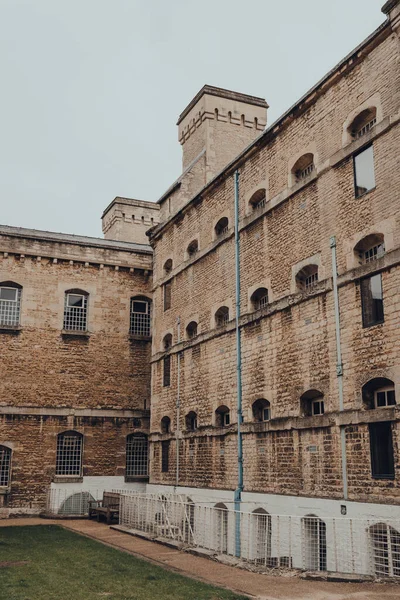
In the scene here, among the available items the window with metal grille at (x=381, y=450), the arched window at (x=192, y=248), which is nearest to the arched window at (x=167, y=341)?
the arched window at (x=192, y=248)

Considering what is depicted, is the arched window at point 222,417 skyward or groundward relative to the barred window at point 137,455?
skyward

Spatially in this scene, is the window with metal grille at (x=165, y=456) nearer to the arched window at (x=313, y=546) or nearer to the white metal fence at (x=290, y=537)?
the white metal fence at (x=290, y=537)

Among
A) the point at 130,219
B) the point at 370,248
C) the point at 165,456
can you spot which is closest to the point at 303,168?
the point at 370,248

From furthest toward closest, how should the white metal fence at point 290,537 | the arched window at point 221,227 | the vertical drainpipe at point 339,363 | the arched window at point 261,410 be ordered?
the arched window at point 221,227 < the arched window at point 261,410 < the vertical drainpipe at point 339,363 < the white metal fence at point 290,537

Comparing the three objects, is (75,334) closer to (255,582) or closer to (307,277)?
(307,277)

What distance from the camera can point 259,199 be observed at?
20.2 metres

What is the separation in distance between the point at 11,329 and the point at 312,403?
14174 millimetres

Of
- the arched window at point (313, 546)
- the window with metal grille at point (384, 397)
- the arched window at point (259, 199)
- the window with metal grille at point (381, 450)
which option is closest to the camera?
the window with metal grille at point (381, 450)

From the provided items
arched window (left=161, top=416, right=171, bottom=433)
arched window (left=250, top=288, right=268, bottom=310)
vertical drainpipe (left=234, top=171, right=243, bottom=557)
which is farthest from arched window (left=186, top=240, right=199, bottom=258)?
arched window (left=161, top=416, right=171, bottom=433)

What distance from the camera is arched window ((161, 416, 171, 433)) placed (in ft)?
81.3

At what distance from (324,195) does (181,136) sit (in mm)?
14850

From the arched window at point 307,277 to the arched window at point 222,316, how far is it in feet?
13.5

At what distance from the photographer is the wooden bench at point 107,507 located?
71.8 feet

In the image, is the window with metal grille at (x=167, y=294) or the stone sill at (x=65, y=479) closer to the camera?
the stone sill at (x=65, y=479)
